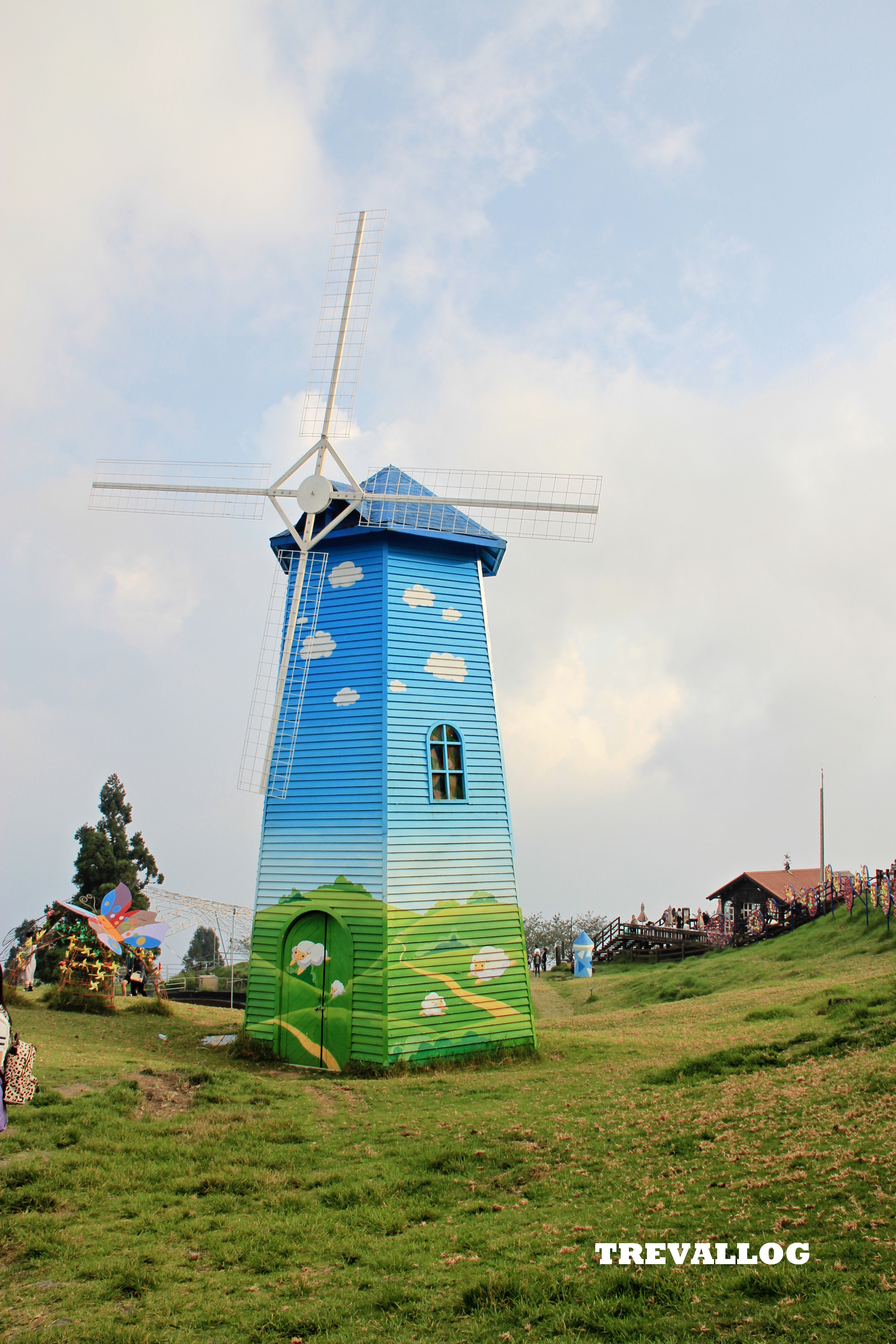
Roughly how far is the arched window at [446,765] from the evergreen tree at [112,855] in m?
19.0

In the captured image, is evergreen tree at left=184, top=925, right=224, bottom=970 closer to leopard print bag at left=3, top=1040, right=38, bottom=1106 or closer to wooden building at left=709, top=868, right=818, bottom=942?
wooden building at left=709, top=868, right=818, bottom=942

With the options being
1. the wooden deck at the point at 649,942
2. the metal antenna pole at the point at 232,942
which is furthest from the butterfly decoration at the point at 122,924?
the wooden deck at the point at 649,942

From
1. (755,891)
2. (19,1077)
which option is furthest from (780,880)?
(19,1077)

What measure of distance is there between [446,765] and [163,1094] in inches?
272

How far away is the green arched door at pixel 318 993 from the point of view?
14.3 m

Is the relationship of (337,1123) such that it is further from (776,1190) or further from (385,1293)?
(776,1190)

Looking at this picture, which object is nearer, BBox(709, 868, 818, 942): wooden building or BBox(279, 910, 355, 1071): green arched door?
BBox(279, 910, 355, 1071): green arched door

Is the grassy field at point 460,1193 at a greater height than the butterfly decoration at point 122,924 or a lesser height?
lesser

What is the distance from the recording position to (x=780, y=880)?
1777 inches

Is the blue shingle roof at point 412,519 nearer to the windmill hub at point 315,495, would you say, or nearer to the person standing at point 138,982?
the windmill hub at point 315,495

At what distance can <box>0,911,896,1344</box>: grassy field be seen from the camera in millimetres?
5598

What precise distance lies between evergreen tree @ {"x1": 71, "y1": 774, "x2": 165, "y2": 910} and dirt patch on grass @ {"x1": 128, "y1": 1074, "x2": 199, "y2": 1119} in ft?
63.5

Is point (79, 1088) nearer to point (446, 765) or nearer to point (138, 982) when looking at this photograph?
point (446, 765)

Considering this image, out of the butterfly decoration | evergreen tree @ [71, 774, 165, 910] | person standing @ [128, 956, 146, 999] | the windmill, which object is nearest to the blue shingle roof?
the windmill
